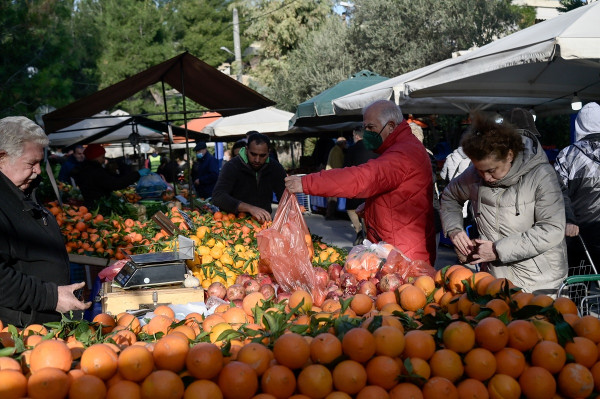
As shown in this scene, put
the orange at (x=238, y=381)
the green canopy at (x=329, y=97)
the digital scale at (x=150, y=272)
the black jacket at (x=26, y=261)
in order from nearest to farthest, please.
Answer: the orange at (x=238, y=381) → the black jacket at (x=26, y=261) → the digital scale at (x=150, y=272) → the green canopy at (x=329, y=97)

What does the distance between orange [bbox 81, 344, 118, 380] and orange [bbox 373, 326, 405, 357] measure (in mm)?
913

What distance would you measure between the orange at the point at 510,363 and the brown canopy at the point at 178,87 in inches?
207

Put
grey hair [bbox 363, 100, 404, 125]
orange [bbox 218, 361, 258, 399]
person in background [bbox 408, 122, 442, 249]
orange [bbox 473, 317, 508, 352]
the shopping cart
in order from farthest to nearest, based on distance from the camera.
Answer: person in background [bbox 408, 122, 442, 249], grey hair [bbox 363, 100, 404, 125], the shopping cart, orange [bbox 473, 317, 508, 352], orange [bbox 218, 361, 258, 399]

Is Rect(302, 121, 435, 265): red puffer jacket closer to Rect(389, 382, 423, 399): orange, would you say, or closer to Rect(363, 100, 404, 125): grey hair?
Rect(363, 100, 404, 125): grey hair

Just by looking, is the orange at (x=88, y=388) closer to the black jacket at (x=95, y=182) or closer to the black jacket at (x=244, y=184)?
the black jacket at (x=244, y=184)

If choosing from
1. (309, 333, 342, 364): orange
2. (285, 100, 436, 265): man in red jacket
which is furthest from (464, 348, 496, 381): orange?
(285, 100, 436, 265): man in red jacket

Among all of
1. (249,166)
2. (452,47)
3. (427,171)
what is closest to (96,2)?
(452,47)

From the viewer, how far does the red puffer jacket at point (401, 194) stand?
12.0 feet

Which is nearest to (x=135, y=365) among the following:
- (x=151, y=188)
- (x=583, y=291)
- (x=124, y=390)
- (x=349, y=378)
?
(x=124, y=390)

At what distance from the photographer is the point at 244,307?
3.05 m

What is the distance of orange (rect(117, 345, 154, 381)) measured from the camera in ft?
6.48

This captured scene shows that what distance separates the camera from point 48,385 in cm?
186

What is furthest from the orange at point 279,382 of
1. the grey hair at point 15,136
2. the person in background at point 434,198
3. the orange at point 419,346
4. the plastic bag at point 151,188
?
the plastic bag at point 151,188

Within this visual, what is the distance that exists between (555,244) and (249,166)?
335 cm
